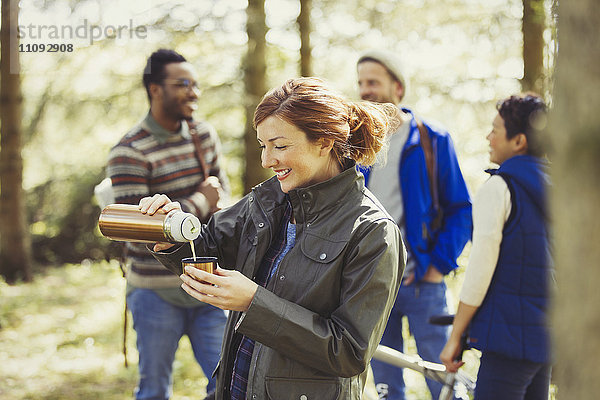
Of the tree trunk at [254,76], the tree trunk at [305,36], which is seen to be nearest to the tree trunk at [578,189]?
the tree trunk at [254,76]

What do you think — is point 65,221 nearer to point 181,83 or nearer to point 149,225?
point 181,83

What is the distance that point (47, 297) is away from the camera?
9.30m

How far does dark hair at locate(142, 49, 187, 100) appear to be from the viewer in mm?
3504

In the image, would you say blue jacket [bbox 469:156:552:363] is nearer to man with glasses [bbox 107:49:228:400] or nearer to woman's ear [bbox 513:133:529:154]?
woman's ear [bbox 513:133:529:154]

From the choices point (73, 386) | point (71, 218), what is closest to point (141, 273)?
point (73, 386)

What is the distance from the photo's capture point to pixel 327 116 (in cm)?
206

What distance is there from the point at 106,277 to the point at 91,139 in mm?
2525

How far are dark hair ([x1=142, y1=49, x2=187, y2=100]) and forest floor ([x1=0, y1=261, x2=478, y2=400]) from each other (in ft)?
9.90

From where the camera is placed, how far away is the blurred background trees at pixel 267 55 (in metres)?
8.07

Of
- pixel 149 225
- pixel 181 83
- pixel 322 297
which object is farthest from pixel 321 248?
pixel 181 83

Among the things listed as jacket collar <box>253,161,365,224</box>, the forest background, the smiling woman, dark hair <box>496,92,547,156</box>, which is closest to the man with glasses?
the smiling woman

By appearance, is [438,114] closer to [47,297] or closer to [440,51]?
[440,51]

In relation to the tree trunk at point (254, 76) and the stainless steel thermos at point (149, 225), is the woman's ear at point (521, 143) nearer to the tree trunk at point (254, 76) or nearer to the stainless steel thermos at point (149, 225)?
the stainless steel thermos at point (149, 225)

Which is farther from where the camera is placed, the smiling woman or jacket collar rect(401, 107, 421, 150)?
jacket collar rect(401, 107, 421, 150)
